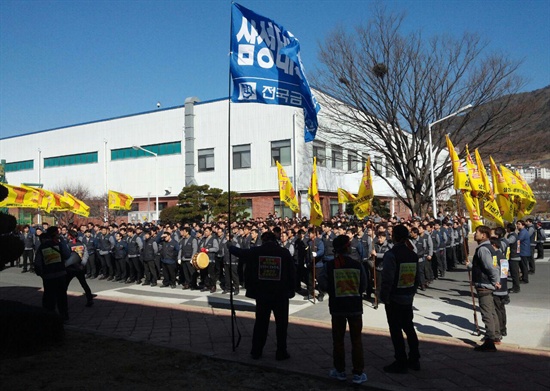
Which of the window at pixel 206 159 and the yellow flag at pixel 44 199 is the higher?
the window at pixel 206 159

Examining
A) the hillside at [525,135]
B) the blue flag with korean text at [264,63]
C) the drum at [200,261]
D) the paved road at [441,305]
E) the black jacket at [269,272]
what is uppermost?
the hillside at [525,135]

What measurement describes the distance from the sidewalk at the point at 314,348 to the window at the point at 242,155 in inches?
1017

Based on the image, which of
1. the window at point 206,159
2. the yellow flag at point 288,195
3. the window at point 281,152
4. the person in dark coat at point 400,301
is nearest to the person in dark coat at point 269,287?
the person in dark coat at point 400,301

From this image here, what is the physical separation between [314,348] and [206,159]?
32139mm

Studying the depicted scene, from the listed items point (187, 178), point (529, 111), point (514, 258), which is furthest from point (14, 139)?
point (514, 258)

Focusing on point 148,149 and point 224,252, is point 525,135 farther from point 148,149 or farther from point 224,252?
point 148,149

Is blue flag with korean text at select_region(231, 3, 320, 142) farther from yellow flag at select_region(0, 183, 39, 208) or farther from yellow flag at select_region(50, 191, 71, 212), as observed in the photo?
yellow flag at select_region(50, 191, 71, 212)

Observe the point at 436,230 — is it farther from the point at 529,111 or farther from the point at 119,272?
the point at 529,111

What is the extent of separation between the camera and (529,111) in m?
24.0

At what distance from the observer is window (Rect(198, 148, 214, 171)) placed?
126 ft

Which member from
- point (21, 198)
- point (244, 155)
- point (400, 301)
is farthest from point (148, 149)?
point (400, 301)

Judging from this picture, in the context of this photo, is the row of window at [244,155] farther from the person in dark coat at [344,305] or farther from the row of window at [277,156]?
the person in dark coat at [344,305]

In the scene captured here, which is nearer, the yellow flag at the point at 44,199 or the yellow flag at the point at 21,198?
the yellow flag at the point at 21,198

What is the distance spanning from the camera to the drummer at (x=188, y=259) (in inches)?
552
